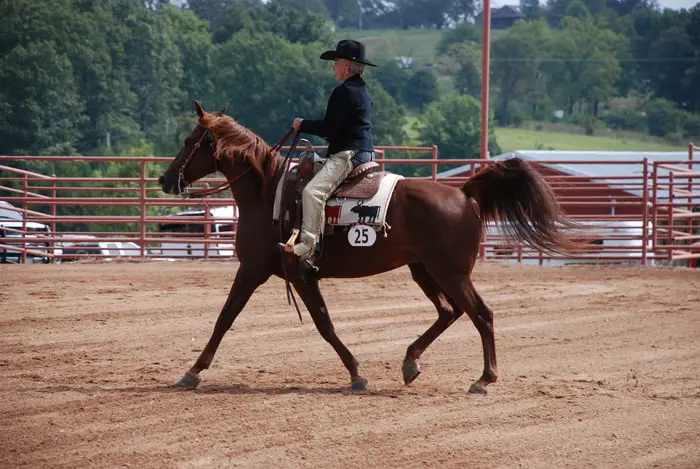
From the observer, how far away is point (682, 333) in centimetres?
1114

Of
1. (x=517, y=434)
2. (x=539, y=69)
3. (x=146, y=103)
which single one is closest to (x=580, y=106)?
(x=539, y=69)

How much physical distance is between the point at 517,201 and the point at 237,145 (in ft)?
7.11

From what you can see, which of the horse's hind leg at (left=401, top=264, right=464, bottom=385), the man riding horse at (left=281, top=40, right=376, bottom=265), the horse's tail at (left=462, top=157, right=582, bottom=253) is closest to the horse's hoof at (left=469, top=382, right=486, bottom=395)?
the horse's hind leg at (left=401, top=264, right=464, bottom=385)

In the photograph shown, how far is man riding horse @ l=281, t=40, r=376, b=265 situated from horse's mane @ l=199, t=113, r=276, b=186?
0.46 meters

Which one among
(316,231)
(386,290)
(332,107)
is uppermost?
(332,107)

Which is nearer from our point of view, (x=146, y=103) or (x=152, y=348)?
(x=152, y=348)

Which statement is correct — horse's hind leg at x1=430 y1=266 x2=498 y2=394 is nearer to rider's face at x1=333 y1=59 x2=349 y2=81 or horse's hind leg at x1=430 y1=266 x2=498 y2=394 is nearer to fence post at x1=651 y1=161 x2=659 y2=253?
rider's face at x1=333 y1=59 x2=349 y2=81

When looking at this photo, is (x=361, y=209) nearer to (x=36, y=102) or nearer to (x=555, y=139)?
(x=36, y=102)

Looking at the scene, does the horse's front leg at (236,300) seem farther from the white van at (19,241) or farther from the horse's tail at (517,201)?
the white van at (19,241)

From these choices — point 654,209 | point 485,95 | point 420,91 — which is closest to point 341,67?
point 654,209

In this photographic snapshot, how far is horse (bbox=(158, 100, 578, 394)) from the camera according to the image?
26.5 feet

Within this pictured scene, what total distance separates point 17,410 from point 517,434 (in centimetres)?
325

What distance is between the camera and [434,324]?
8.41 m

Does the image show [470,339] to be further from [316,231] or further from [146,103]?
[146,103]
